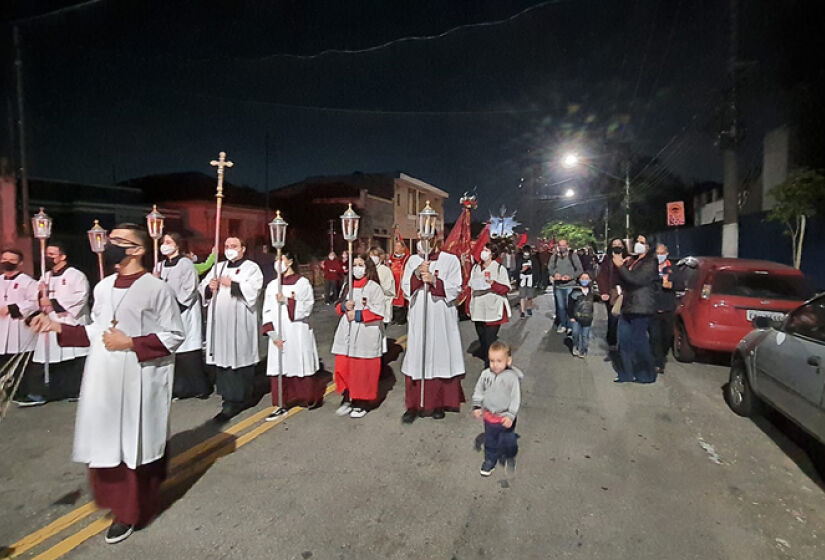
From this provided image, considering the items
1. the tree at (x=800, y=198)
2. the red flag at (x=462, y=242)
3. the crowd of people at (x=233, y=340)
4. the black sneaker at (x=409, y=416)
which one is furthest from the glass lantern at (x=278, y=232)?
the tree at (x=800, y=198)

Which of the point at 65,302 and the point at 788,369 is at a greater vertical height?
the point at 65,302

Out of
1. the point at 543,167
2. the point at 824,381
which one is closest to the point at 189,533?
the point at 824,381

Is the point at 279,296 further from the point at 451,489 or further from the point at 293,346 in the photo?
the point at 451,489

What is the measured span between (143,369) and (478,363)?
18.3 ft

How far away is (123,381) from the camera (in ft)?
10.6

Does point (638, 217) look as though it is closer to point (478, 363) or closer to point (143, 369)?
point (478, 363)

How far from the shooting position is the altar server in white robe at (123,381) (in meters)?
3.19

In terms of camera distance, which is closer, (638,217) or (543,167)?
(638,217)

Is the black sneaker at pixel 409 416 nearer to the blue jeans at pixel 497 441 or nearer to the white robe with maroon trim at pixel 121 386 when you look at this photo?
the blue jeans at pixel 497 441

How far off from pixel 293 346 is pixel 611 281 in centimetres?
465

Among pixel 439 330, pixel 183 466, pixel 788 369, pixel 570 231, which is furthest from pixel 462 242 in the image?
pixel 570 231

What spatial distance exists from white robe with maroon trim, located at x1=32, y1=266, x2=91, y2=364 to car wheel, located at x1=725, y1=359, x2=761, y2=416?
7.19m

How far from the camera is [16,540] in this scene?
3215mm

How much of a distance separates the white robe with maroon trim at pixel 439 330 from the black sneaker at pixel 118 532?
2.83 m
